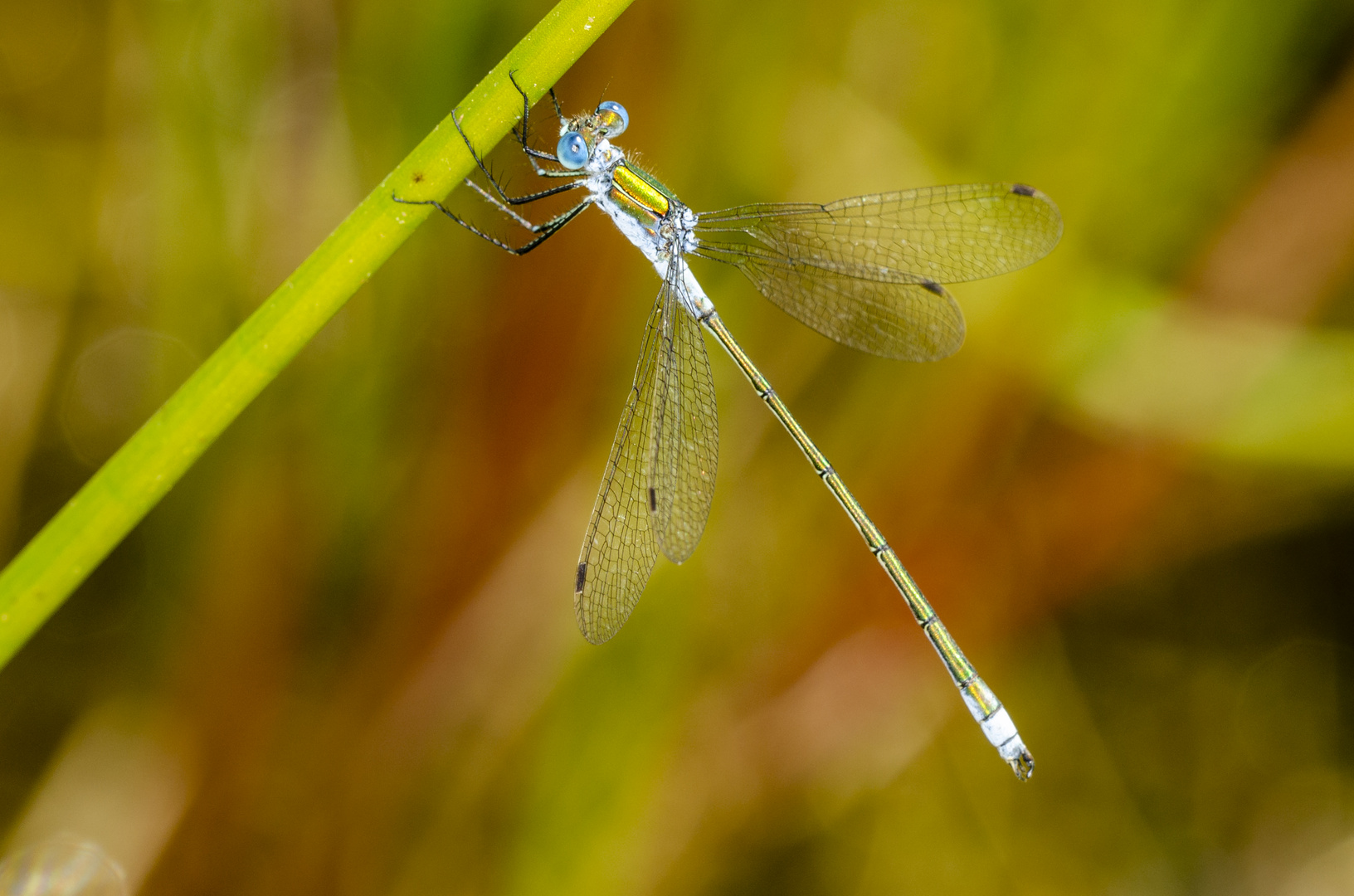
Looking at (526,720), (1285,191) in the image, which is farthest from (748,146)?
(526,720)

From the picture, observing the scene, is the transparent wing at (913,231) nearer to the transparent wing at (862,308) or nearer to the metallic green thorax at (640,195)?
the transparent wing at (862,308)

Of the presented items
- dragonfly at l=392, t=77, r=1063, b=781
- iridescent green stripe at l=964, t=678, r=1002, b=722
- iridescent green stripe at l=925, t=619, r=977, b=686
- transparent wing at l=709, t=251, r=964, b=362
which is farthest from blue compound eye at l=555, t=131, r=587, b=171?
iridescent green stripe at l=964, t=678, r=1002, b=722

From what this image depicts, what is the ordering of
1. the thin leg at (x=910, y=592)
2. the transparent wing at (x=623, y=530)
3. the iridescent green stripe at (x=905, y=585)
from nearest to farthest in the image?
1. the transparent wing at (x=623, y=530)
2. the thin leg at (x=910, y=592)
3. the iridescent green stripe at (x=905, y=585)

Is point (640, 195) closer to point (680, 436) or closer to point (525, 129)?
point (525, 129)

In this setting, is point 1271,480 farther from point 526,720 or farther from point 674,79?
point 526,720

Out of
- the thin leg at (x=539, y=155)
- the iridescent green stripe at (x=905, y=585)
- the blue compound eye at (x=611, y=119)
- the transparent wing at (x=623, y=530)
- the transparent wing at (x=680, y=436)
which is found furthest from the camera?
the iridescent green stripe at (x=905, y=585)

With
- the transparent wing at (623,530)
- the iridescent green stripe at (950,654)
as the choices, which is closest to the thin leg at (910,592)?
the iridescent green stripe at (950,654)

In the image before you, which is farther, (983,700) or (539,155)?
(983,700)

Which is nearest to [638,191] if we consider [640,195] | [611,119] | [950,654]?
[640,195]
